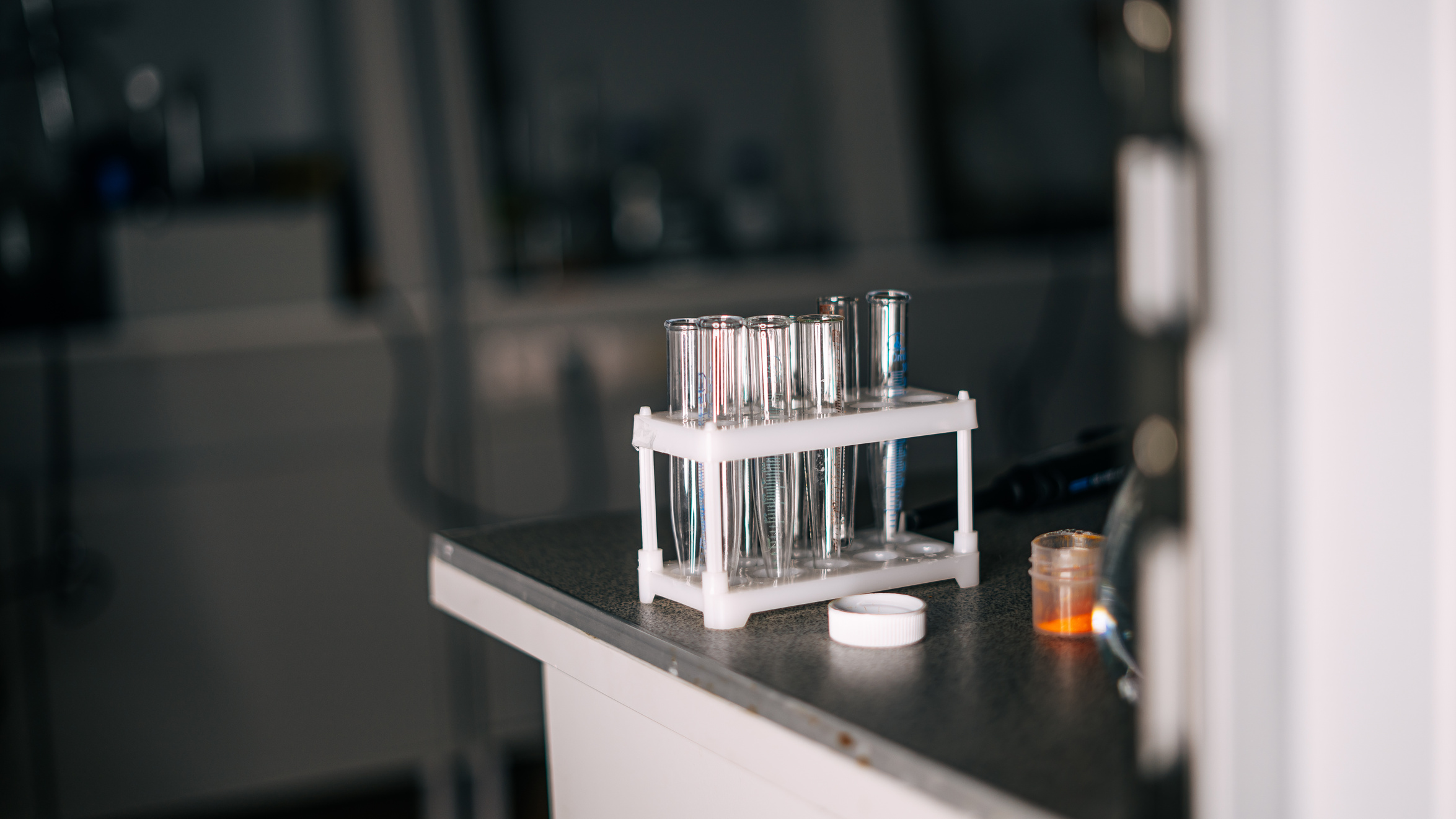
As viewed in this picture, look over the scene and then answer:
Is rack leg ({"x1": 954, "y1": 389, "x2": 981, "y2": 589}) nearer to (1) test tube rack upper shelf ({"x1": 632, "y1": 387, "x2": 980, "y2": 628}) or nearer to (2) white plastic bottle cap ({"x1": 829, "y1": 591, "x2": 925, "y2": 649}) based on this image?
(1) test tube rack upper shelf ({"x1": 632, "y1": 387, "x2": 980, "y2": 628})

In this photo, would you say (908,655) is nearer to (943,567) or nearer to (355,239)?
(943,567)

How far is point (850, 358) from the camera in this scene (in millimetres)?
950

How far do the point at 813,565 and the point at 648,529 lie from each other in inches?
4.8

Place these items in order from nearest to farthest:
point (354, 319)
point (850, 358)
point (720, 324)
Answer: point (720, 324) < point (850, 358) < point (354, 319)

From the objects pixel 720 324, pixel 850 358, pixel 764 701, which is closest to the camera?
pixel 764 701

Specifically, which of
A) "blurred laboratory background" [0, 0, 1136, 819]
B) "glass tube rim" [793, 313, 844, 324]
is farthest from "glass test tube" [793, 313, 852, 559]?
"blurred laboratory background" [0, 0, 1136, 819]

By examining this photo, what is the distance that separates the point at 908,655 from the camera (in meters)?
0.77

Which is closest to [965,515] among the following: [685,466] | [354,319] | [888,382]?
[888,382]

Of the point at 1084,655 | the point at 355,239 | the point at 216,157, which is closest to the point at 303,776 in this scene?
the point at 355,239

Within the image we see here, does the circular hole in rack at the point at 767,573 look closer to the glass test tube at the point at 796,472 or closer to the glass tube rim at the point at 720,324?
the glass test tube at the point at 796,472

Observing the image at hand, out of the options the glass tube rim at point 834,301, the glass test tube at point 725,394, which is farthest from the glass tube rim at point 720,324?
the glass tube rim at point 834,301

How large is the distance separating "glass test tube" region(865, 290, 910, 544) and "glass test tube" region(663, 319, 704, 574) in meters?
0.15

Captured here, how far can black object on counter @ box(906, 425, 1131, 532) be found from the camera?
97 centimetres

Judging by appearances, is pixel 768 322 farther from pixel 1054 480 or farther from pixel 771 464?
pixel 1054 480
